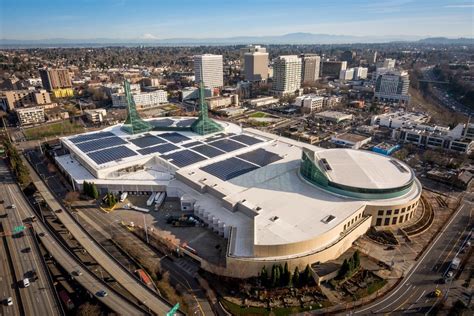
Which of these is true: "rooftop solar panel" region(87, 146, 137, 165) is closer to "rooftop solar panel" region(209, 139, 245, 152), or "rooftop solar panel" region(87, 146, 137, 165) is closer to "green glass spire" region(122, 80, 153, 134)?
"green glass spire" region(122, 80, 153, 134)

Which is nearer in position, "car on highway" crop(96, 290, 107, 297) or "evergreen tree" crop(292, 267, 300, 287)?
"car on highway" crop(96, 290, 107, 297)

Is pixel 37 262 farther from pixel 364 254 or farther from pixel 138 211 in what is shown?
pixel 364 254

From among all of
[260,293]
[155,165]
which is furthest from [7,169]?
[260,293]

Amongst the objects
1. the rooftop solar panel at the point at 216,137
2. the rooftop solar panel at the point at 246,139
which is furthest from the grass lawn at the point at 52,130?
the rooftop solar panel at the point at 246,139

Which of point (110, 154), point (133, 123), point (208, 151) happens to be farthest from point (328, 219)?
point (133, 123)

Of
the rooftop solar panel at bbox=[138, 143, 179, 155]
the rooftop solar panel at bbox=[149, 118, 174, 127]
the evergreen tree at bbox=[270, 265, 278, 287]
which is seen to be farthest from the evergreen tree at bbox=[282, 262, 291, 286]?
the rooftop solar panel at bbox=[149, 118, 174, 127]

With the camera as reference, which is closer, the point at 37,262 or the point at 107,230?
the point at 37,262
